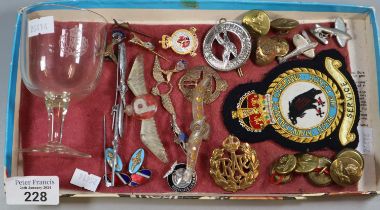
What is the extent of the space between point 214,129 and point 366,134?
1.28 ft

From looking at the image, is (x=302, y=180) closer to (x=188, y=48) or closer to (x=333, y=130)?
(x=333, y=130)

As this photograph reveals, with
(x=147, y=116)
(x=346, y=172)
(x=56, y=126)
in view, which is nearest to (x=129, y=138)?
(x=147, y=116)

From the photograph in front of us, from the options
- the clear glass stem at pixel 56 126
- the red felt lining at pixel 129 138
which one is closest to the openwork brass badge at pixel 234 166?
the red felt lining at pixel 129 138

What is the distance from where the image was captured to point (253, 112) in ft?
4.04

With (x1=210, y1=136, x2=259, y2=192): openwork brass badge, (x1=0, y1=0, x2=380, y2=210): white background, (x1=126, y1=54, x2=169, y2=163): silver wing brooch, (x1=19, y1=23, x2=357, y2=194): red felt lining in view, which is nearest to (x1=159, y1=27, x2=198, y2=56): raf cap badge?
(x1=19, y1=23, x2=357, y2=194): red felt lining

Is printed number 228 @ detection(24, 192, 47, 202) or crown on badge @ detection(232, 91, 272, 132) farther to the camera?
crown on badge @ detection(232, 91, 272, 132)

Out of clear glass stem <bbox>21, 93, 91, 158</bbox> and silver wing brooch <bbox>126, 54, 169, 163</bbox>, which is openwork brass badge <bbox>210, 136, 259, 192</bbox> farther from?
clear glass stem <bbox>21, 93, 91, 158</bbox>

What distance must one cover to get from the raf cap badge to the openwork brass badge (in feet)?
0.84

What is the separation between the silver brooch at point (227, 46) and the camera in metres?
1.25

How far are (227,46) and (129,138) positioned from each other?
34 centimetres

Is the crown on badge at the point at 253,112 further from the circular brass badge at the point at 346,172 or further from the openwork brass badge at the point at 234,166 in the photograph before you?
the circular brass badge at the point at 346,172

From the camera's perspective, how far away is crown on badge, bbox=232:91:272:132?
1.22 meters

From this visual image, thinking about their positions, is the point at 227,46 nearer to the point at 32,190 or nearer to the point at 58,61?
the point at 58,61

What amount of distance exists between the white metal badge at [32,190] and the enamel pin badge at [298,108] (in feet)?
1.46
